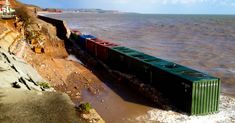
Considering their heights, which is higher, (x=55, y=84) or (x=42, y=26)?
(x=42, y=26)

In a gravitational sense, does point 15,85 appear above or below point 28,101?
above

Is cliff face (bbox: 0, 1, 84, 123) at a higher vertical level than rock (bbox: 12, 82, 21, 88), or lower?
A: lower

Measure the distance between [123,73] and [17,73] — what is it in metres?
9.24

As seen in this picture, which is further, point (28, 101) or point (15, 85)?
point (15, 85)

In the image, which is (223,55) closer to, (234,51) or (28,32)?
(234,51)

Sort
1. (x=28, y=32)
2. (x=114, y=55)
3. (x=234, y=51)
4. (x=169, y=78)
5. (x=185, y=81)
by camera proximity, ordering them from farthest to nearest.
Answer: (x=234, y=51) → (x=28, y=32) → (x=114, y=55) → (x=169, y=78) → (x=185, y=81)

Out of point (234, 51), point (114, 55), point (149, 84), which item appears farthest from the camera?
point (234, 51)

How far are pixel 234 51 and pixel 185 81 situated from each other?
2681cm

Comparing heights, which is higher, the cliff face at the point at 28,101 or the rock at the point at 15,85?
the rock at the point at 15,85

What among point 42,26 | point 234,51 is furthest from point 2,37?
point 234,51

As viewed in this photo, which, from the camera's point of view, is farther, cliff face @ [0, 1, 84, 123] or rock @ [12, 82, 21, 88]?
rock @ [12, 82, 21, 88]

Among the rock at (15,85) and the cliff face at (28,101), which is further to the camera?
the rock at (15,85)

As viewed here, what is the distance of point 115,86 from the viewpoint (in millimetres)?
21922

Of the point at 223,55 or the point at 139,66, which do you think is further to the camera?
the point at 223,55
